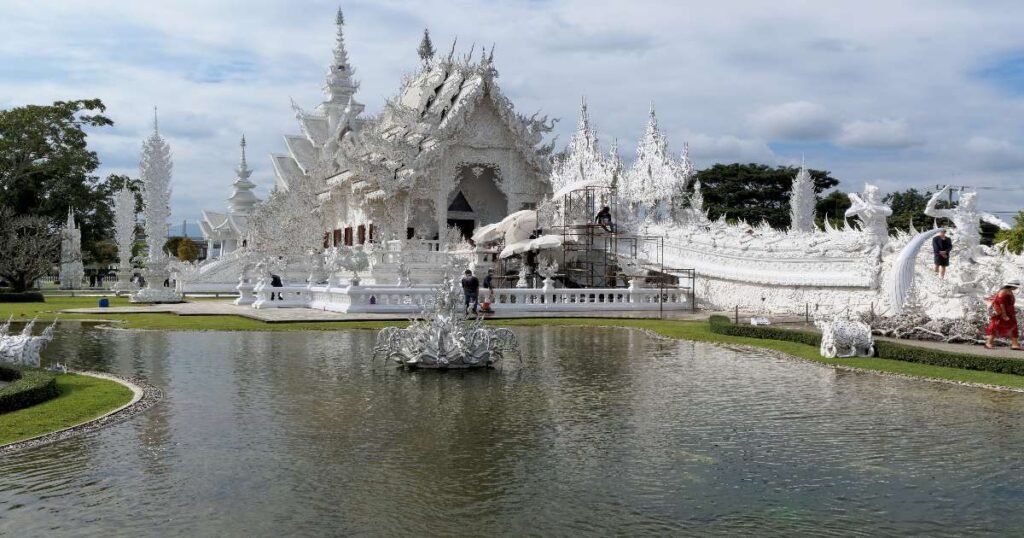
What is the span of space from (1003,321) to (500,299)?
12602 mm

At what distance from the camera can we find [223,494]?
20.4ft

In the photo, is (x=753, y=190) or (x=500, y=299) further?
(x=753, y=190)

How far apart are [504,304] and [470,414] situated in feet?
47.0

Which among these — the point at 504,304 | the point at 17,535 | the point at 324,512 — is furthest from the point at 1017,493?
the point at 504,304

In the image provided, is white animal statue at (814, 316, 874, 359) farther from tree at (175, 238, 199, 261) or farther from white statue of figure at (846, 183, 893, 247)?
tree at (175, 238, 199, 261)

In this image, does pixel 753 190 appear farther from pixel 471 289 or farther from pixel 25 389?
pixel 25 389

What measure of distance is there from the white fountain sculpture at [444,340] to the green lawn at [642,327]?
5.08 m

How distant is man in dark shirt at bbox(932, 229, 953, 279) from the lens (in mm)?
17453

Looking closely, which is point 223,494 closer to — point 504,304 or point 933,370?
point 933,370

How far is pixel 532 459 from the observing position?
7230 millimetres

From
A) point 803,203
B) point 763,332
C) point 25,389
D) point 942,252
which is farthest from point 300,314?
point 803,203

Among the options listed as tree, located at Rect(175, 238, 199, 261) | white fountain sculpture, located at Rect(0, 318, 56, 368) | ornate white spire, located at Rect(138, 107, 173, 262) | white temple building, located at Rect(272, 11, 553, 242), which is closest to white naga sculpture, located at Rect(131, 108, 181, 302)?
ornate white spire, located at Rect(138, 107, 173, 262)

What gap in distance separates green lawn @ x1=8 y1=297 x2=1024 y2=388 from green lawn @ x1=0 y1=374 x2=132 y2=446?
7.67 m

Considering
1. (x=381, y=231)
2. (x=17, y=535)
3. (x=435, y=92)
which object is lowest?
(x=17, y=535)
